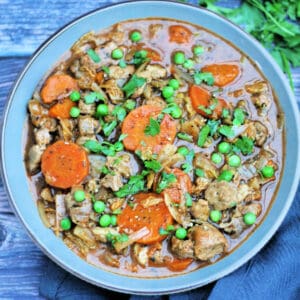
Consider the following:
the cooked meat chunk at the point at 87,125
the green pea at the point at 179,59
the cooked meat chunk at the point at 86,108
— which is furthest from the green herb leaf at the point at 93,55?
the green pea at the point at 179,59

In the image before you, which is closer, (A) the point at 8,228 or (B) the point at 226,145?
(B) the point at 226,145

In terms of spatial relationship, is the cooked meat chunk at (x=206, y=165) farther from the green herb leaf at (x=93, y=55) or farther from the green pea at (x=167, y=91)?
the green herb leaf at (x=93, y=55)

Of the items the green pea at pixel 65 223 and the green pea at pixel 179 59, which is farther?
the green pea at pixel 179 59

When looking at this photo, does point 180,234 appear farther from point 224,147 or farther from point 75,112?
point 75,112

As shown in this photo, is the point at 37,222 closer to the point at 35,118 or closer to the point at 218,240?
the point at 35,118

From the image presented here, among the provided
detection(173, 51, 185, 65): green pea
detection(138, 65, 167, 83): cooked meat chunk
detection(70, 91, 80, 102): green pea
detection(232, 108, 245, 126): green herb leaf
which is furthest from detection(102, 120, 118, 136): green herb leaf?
Result: detection(232, 108, 245, 126): green herb leaf

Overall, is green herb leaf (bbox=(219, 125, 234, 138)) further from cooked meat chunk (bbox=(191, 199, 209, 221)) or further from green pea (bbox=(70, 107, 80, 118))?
green pea (bbox=(70, 107, 80, 118))

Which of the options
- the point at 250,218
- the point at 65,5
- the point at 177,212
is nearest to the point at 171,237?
the point at 177,212
